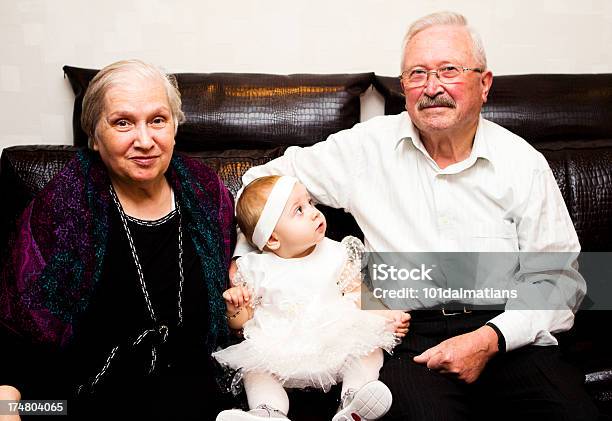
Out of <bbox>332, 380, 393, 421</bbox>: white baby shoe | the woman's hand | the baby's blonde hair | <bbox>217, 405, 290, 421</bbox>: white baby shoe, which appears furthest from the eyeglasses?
<bbox>217, 405, 290, 421</bbox>: white baby shoe

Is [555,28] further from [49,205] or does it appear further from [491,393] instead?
[49,205]

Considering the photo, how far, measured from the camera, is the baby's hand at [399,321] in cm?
181

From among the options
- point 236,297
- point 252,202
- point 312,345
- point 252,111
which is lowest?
point 312,345

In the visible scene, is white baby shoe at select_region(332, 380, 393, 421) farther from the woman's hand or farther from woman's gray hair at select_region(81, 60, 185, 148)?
woman's gray hair at select_region(81, 60, 185, 148)

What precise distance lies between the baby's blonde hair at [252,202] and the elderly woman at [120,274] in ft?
0.30

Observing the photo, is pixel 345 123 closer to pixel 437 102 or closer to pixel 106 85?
pixel 437 102

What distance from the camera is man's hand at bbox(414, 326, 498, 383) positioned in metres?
1.70

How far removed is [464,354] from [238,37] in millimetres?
1437

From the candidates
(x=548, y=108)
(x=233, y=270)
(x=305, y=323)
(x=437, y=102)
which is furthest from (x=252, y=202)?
(x=548, y=108)

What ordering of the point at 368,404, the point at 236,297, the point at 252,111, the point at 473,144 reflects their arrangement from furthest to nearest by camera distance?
the point at 252,111
the point at 473,144
the point at 236,297
the point at 368,404

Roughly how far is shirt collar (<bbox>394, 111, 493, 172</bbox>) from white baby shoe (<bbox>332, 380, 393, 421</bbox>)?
2.29ft

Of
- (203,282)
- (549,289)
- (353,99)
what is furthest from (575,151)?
(203,282)

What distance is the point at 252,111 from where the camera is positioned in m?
2.21

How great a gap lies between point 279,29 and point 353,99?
428mm
